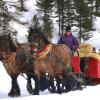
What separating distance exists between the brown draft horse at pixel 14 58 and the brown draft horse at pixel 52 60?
0.89 feet

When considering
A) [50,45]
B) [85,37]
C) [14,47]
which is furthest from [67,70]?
[85,37]

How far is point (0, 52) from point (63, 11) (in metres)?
50.0

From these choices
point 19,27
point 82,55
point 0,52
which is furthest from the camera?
point 19,27

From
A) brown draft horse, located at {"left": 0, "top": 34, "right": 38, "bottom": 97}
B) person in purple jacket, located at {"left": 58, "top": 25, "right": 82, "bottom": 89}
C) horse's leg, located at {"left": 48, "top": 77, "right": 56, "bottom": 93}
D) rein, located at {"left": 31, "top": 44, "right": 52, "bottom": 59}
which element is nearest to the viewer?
brown draft horse, located at {"left": 0, "top": 34, "right": 38, "bottom": 97}

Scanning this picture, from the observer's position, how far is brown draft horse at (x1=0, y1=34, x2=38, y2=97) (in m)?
13.3

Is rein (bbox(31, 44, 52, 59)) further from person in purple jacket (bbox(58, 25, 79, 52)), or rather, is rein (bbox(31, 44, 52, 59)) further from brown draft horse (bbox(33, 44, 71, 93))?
person in purple jacket (bbox(58, 25, 79, 52))

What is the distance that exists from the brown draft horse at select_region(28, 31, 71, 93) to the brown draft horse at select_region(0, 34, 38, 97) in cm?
27

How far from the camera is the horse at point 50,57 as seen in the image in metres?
13.6

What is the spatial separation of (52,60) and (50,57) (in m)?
0.15

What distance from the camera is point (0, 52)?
13336mm

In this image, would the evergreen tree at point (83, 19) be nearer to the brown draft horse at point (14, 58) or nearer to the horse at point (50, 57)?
the horse at point (50, 57)

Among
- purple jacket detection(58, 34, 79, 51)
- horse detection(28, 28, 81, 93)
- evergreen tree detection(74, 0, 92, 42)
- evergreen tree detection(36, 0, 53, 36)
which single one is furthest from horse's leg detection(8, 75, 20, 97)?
evergreen tree detection(36, 0, 53, 36)

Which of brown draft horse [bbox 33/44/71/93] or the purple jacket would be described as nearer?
brown draft horse [bbox 33/44/71/93]

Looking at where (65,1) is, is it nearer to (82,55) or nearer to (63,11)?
(63,11)
